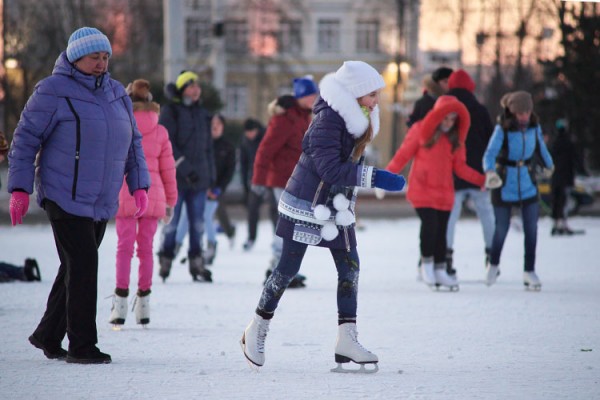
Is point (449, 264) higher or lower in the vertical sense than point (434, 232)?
lower

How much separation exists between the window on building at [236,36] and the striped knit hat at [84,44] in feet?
151

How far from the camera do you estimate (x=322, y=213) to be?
259 inches

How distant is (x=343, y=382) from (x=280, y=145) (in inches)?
203

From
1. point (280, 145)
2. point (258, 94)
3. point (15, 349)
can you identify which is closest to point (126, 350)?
point (15, 349)

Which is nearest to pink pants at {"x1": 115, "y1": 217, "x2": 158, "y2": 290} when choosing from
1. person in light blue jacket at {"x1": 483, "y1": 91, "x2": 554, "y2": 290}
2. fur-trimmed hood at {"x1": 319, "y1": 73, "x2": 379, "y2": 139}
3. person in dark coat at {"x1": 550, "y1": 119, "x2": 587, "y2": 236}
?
fur-trimmed hood at {"x1": 319, "y1": 73, "x2": 379, "y2": 139}

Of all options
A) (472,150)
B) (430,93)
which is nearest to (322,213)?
(430,93)

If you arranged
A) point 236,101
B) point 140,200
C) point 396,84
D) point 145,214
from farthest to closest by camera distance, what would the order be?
point 236,101
point 396,84
point 145,214
point 140,200

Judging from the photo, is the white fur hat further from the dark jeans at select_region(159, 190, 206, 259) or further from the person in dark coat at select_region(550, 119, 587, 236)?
the person in dark coat at select_region(550, 119, 587, 236)

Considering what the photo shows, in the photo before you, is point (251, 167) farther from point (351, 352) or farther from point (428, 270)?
point (351, 352)

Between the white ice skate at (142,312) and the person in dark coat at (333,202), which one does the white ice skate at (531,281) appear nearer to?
the white ice skate at (142,312)

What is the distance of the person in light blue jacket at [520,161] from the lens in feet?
35.0

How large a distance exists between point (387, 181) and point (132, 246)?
2665mm

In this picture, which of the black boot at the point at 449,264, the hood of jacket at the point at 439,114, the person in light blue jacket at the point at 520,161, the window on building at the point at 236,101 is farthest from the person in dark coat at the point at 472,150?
the window on building at the point at 236,101

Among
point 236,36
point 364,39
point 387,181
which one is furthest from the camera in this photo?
point 364,39
